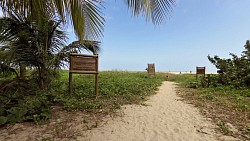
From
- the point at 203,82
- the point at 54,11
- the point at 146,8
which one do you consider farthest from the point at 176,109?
the point at 203,82

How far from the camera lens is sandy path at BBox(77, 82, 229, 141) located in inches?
142

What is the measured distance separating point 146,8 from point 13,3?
183 centimetres

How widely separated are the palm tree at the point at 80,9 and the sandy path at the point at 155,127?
5.77 ft

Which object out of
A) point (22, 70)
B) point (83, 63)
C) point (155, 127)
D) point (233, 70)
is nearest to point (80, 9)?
point (155, 127)

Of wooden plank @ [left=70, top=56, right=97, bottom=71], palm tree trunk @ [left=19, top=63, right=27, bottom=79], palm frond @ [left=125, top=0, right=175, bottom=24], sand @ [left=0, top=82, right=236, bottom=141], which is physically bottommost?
sand @ [left=0, top=82, right=236, bottom=141]

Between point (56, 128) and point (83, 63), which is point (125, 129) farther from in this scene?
point (83, 63)

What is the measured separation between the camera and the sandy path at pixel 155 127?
3613 mm

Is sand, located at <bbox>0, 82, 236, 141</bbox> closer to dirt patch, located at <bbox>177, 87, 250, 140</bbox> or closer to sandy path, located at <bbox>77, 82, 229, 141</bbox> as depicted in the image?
sandy path, located at <bbox>77, 82, 229, 141</bbox>

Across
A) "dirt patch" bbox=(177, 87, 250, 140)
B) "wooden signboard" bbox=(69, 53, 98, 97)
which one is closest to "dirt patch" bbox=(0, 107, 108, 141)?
"wooden signboard" bbox=(69, 53, 98, 97)

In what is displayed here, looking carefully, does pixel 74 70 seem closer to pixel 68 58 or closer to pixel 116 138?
pixel 68 58

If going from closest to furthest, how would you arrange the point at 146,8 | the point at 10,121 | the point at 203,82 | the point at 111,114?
1. the point at 146,8
2. the point at 10,121
3. the point at 111,114
4. the point at 203,82

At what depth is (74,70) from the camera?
21.3 feet

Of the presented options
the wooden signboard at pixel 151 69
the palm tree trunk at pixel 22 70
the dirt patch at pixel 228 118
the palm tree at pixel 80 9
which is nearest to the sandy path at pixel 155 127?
the dirt patch at pixel 228 118

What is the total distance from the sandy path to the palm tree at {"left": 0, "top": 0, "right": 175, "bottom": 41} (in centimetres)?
176
